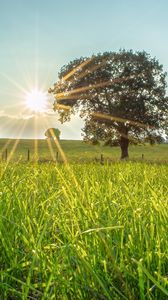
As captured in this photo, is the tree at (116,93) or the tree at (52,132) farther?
the tree at (52,132)

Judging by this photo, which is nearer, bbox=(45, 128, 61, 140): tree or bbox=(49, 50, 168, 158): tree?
bbox=(49, 50, 168, 158): tree

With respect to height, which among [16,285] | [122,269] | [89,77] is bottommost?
[16,285]

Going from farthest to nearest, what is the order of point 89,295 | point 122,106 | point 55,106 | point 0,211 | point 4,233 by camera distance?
point 55,106
point 122,106
point 0,211
point 4,233
point 89,295

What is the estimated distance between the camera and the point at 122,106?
55188 millimetres

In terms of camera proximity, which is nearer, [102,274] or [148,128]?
[102,274]

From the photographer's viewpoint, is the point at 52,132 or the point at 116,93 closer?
the point at 116,93

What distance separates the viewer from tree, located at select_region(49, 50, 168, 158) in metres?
56.4

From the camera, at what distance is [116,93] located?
56.9 metres

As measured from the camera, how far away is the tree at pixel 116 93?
56438 mm

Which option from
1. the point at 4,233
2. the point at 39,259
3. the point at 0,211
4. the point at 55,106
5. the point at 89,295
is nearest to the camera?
the point at 89,295

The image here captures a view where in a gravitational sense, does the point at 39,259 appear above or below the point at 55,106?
below

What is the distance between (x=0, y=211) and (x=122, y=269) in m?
1.41

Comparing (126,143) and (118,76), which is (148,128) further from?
(118,76)

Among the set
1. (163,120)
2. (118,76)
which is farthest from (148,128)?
(118,76)
